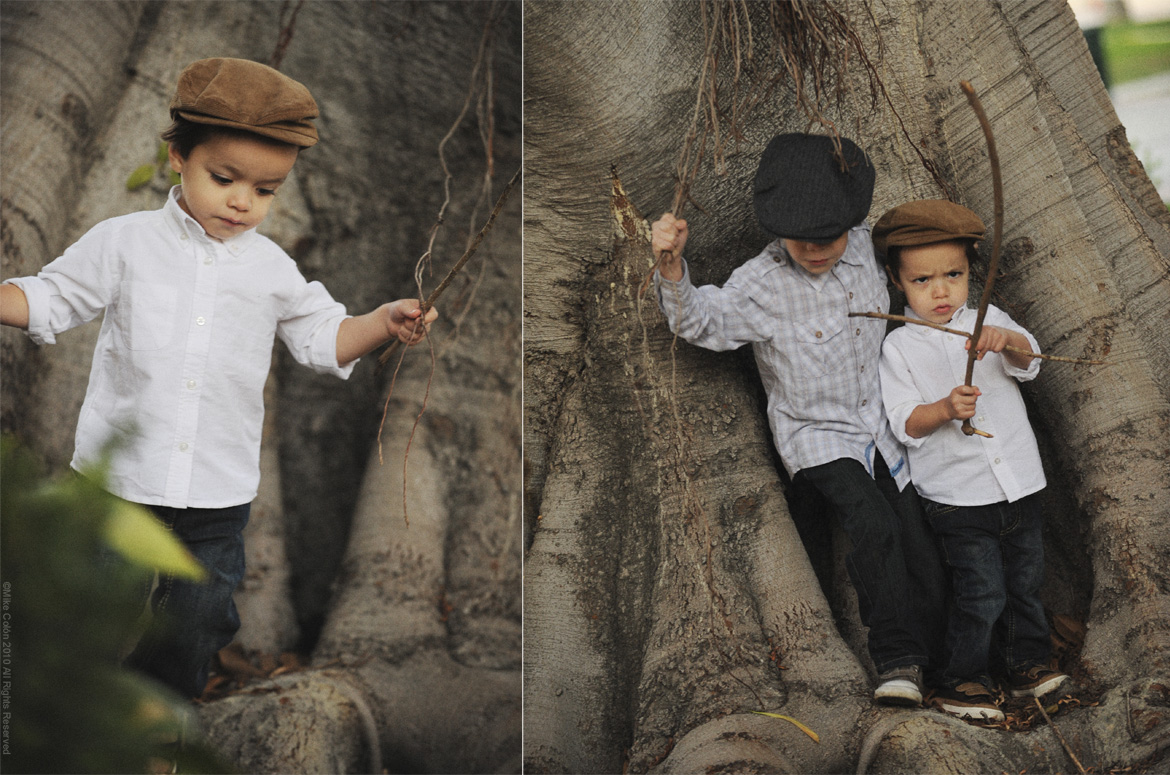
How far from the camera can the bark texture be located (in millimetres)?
2416

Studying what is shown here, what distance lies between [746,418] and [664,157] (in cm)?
71

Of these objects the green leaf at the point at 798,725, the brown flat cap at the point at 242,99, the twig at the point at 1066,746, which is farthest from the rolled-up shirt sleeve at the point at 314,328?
the twig at the point at 1066,746

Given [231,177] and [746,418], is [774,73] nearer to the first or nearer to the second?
[746,418]

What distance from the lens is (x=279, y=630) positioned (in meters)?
2.83

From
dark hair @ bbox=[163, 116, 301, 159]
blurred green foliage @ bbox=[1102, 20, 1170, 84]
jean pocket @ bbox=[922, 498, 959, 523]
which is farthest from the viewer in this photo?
blurred green foliage @ bbox=[1102, 20, 1170, 84]

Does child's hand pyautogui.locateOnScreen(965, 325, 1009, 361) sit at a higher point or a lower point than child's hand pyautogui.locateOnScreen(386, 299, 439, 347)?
lower

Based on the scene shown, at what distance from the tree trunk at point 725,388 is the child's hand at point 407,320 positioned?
20.2 inches

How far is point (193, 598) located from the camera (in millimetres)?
1871

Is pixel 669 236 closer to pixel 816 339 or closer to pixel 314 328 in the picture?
pixel 816 339

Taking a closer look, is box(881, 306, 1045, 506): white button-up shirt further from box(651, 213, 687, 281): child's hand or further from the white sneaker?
box(651, 213, 687, 281): child's hand

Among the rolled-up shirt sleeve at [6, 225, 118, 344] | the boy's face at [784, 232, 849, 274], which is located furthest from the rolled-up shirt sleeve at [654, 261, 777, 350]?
the rolled-up shirt sleeve at [6, 225, 118, 344]

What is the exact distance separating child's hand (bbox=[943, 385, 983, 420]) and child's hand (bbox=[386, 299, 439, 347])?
3.85 feet

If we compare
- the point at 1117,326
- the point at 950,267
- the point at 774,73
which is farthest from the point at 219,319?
the point at 1117,326

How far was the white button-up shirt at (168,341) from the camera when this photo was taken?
70.6 inches
